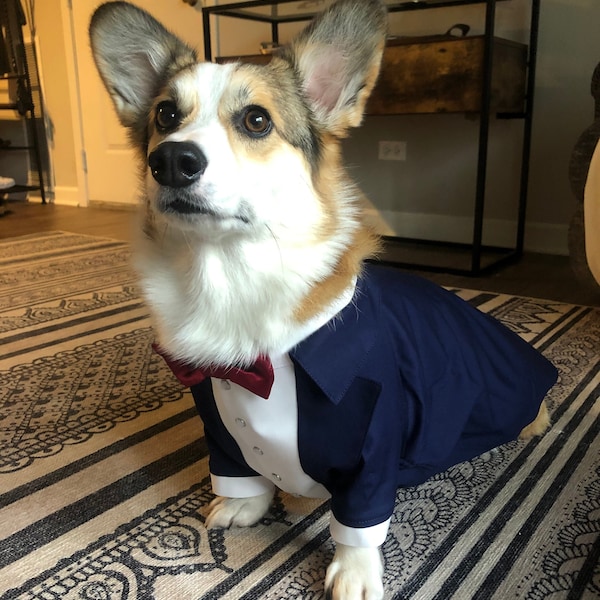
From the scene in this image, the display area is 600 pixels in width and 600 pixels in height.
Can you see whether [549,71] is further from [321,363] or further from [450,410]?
[321,363]

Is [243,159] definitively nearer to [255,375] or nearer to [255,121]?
[255,121]

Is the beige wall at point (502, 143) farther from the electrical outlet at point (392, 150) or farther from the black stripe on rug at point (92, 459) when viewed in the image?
the black stripe on rug at point (92, 459)

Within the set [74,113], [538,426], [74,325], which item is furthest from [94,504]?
[74,113]

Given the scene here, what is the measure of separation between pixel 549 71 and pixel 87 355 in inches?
92.3

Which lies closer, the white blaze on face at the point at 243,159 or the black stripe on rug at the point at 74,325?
the white blaze on face at the point at 243,159

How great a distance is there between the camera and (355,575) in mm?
935

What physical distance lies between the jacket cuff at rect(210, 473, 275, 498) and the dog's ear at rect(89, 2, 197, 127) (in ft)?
2.16

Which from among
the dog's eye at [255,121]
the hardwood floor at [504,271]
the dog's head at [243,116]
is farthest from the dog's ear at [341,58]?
the hardwood floor at [504,271]

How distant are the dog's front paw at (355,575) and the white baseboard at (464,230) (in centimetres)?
214

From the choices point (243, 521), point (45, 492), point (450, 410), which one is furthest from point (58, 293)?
point (450, 410)

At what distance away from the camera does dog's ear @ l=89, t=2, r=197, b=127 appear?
1094 millimetres

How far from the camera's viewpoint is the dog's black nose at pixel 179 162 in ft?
2.76

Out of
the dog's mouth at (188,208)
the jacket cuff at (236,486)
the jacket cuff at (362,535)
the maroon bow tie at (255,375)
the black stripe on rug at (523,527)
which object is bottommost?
the black stripe on rug at (523,527)

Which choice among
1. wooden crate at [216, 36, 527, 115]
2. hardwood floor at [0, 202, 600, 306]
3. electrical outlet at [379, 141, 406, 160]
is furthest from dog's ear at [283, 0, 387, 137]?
electrical outlet at [379, 141, 406, 160]
